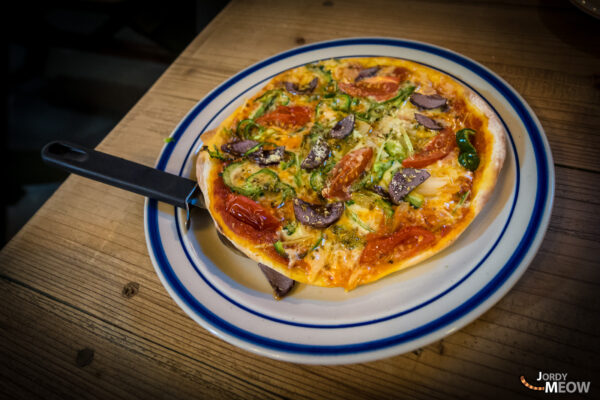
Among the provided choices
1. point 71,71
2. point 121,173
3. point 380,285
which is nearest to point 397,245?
point 380,285

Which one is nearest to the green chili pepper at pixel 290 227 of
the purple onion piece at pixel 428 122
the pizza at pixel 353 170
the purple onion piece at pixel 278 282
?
the pizza at pixel 353 170

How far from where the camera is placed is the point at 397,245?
1.35 m

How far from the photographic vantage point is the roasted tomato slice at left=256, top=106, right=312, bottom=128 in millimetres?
1787

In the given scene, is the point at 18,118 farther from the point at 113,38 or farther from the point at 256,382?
the point at 256,382

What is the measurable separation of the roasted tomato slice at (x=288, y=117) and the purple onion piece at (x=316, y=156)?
23 cm

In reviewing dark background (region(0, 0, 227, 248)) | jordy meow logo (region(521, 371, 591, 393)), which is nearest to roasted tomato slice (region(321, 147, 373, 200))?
jordy meow logo (region(521, 371, 591, 393))

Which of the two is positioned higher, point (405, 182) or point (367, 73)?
point (367, 73)

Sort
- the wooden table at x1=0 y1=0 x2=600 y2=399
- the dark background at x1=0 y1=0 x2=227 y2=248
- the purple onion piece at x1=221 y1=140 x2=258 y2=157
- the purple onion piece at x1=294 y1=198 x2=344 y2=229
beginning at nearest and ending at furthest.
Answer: the wooden table at x1=0 y1=0 x2=600 y2=399
the purple onion piece at x1=294 y1=198 x2=344 y2=229
the purple onion piece at x1=221 y1=140 x2=258 y2=157
the dark background at x1=0 y1=0 x2=227 y2=248

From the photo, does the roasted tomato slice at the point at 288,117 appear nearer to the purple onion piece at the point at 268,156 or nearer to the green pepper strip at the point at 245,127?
the green pepper strip at the point at 245,127

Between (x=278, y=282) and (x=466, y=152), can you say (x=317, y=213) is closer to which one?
(x=278, y=282)

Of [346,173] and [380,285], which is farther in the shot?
[346,173]

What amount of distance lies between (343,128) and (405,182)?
385 millimetres

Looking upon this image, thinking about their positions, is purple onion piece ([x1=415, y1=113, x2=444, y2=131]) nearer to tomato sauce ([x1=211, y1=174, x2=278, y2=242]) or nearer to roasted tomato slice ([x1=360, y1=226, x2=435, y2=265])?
roasted tomato slice ([x1=360, y1=226, x2=435, y2=265])

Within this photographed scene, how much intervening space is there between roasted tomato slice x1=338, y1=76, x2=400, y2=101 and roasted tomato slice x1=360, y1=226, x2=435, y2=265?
2.33 ft
